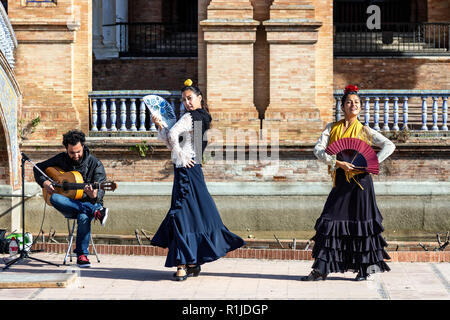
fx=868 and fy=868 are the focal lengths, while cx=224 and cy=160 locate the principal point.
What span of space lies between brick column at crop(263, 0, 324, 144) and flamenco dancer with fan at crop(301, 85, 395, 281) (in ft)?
19.6

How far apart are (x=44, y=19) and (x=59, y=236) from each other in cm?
436

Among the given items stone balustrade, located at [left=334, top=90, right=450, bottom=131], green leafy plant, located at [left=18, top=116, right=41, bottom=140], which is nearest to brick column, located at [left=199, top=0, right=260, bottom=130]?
stone balustrade, located at [left=334, top=90, right=450, bottom=131]

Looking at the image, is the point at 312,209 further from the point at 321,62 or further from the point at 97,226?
the point at 97,226

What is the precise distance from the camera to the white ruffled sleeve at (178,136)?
9812mm

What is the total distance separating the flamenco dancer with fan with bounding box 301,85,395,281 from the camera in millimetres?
9539

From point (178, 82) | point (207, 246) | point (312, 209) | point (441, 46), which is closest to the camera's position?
point (207, 246)

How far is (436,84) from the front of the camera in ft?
68.5

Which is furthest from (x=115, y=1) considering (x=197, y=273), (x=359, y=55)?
(x=197, y=273)

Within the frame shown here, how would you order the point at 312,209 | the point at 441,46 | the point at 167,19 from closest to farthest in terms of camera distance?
the point at 312,209
the point at 441,46
the point at 167,19

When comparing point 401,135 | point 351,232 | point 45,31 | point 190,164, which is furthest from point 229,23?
point 351,232

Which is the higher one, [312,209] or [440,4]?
[440,4]

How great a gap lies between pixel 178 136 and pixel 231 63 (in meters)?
Result: 6.07

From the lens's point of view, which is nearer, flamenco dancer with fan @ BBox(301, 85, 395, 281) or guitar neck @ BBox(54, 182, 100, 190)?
flamenco dancer with fan @ BBox(301, 85, 395, 281)

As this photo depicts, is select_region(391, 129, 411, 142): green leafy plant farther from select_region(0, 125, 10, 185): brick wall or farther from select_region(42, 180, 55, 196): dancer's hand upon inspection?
select_region(42, 180, 55, 196): dancer's hand
